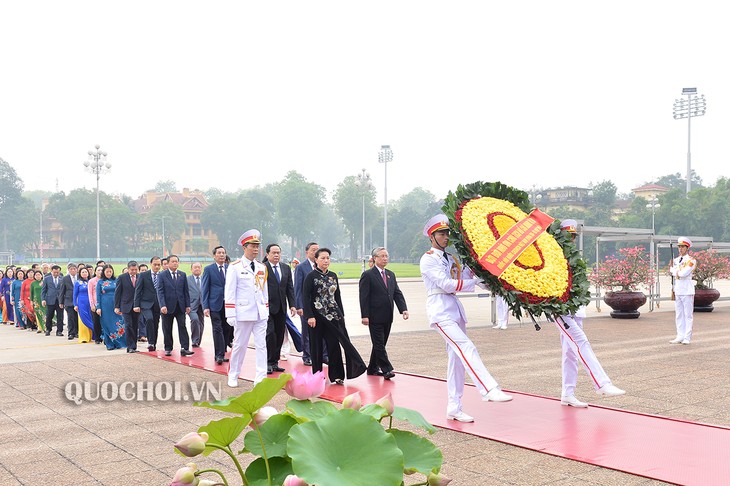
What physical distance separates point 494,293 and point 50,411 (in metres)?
4.81

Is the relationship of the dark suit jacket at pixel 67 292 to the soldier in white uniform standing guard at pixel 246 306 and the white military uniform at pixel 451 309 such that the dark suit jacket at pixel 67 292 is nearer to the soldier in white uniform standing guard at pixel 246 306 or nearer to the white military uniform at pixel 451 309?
the soldier in white uniform standing guard at pixel 246 306

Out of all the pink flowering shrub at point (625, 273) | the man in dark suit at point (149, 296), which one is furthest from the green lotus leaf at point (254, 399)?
the pink flowering shrub at point (625, 273)

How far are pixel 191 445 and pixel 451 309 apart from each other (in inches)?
220

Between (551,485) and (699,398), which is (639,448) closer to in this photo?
(551,485)

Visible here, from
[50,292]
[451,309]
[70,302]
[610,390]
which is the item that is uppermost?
[451,309]

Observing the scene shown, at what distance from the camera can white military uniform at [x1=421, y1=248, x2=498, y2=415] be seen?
6895mm

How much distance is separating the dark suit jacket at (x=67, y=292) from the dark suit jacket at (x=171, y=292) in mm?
4632

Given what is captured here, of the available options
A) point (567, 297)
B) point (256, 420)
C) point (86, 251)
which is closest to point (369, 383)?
point (567, 297)

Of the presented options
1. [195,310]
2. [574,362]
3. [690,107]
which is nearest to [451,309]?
[574,362]

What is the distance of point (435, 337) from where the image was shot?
14570mm

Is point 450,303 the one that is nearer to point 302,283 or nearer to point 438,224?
point 438,224

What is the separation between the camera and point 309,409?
178cm

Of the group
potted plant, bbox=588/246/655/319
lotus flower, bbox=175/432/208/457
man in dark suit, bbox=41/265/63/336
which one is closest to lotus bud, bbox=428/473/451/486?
lotus flower, bbox=175/432/208/457

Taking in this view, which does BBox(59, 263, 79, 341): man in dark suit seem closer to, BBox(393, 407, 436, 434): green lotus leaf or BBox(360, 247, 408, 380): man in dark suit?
BBox(360, 247, 408, 380): man in dark suit
